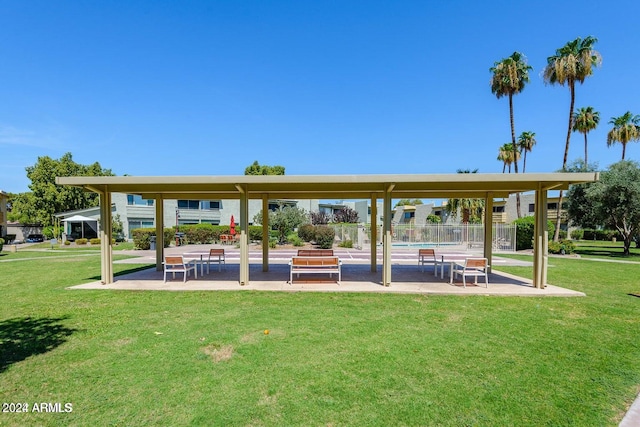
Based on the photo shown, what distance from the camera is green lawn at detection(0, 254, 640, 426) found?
10.9ft

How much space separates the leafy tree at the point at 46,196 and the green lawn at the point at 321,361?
41200mm

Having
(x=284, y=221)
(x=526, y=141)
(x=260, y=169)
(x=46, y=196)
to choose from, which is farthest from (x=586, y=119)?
(x=46, y=196)

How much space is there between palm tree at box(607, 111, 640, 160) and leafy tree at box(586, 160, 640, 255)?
19202mm

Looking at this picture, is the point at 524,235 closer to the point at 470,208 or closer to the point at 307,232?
the point at 470,208

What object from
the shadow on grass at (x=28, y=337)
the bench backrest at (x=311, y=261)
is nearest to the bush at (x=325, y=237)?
the bench backrest at (x=311, y=261)

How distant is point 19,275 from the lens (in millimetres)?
12180

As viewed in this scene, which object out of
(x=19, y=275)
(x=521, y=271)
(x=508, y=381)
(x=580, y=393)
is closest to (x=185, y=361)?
(x=508, y=381)

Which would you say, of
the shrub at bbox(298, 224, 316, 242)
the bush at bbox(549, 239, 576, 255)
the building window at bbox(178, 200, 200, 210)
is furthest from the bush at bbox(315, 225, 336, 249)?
the building window at bbox(178, 200, 200, 210)

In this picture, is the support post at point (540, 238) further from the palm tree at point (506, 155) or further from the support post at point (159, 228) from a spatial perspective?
the palm tree at point (506, 155)

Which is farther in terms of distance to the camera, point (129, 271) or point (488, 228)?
point (129, 271)

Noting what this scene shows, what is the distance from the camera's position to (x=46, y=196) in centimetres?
3931

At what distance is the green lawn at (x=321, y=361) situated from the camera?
3.31 metres

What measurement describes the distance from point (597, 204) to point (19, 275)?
30.8 metres

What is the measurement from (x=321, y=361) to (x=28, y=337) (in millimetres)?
5005
